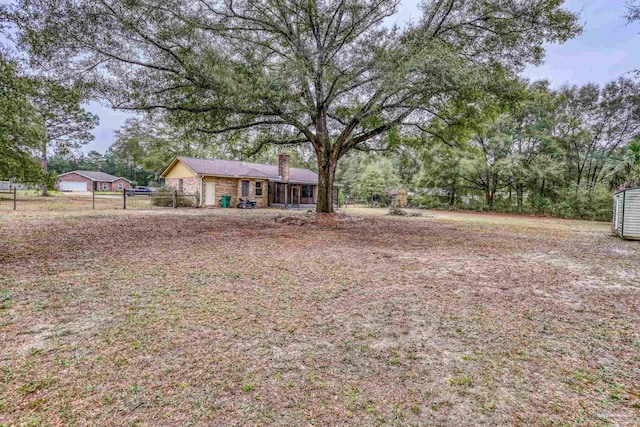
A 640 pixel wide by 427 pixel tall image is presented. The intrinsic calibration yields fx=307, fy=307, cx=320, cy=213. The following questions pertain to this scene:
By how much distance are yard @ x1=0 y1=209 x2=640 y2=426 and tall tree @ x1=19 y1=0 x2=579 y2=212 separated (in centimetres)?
503

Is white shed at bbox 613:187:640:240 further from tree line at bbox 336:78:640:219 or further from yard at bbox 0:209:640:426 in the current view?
tree line at bbox 336:78:640:219

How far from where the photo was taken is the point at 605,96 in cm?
2098

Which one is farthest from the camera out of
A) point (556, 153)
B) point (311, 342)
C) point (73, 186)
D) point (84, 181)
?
point (84, 181)

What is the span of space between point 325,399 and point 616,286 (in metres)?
5.16

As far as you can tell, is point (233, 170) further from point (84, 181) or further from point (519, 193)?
point (84, 181)

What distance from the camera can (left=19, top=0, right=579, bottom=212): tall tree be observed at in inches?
293

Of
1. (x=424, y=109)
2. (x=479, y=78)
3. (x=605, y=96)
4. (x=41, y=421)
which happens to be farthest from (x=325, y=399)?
(x=605, y=96)

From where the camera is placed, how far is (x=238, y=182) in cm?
2161

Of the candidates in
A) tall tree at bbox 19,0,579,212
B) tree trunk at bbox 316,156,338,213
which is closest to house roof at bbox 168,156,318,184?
tree trunk at bbox 316,156,338,213

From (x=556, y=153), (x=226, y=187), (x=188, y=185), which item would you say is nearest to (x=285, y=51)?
(x=226, y=187)

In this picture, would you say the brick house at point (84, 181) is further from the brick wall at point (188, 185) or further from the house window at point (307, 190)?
the house window at point (307, 190)

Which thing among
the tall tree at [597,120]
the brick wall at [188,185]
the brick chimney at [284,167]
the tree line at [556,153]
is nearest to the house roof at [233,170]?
the brick chimney at [284,167]

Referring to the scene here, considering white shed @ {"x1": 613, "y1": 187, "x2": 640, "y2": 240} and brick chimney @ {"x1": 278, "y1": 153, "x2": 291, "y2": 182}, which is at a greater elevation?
brick chimney @ {"x1": 278, "y1": 153, "x2": 291, "y2": 182}

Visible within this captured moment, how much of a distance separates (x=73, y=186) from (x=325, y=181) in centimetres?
5513
